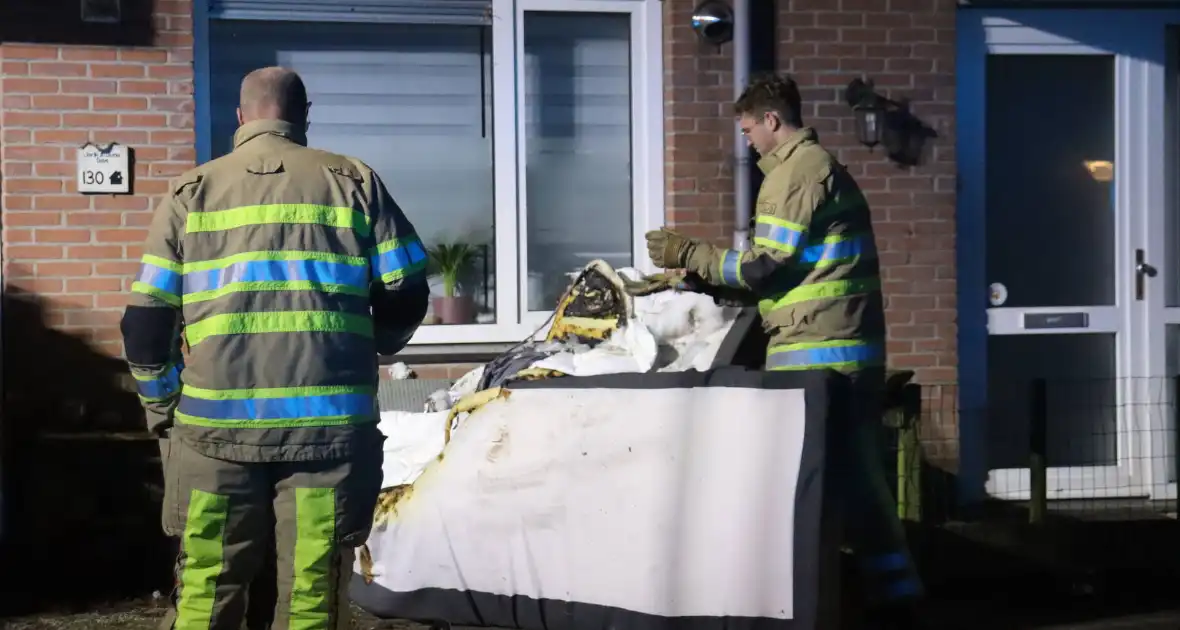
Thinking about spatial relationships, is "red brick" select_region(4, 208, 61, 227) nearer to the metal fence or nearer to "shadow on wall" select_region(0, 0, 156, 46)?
Answer: "shadow on wall" select_region(0, 0, 156, 46)

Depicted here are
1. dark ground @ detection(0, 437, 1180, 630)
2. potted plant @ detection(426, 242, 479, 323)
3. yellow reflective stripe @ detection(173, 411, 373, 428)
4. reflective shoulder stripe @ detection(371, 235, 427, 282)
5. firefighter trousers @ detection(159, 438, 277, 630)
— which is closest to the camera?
yellow reflective stripe @ detection(173, 411, 373, 428)

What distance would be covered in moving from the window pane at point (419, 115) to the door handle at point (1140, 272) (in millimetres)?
3453

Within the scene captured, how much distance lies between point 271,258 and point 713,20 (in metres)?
3.88

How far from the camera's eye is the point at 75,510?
6434mm

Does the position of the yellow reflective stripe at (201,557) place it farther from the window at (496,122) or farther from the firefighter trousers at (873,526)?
the window at (496,122)

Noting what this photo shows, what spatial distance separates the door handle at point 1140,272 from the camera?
7.89m

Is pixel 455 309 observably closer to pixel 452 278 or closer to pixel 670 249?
pixel 452 278

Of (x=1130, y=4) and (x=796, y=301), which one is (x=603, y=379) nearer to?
(x=796, y=301)

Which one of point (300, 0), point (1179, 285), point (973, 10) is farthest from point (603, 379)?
point (1179, 285)

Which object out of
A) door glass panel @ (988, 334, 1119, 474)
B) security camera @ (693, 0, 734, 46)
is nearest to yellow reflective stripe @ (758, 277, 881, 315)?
security camera @ (693, 0, 734, 46)

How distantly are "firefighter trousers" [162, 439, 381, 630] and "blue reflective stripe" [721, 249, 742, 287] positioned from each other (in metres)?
1.80

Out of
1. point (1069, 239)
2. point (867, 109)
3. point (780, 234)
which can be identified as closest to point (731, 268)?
point (780, 234)

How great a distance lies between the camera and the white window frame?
7410 mm

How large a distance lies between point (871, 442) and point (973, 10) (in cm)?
334
